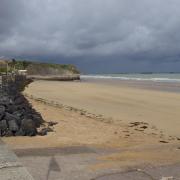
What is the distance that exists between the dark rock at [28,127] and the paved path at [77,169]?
1.71 metres

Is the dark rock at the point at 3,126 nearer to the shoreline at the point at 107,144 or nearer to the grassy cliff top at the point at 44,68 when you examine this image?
the shoreline at the point at 107,144

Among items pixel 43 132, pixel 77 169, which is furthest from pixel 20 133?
pixel 77 169

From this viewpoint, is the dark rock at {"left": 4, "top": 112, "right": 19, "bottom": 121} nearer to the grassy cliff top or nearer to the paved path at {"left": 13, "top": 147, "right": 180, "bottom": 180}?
the paved path at {"left": 13, "top": 147, "right": 180, "bottom": 180}

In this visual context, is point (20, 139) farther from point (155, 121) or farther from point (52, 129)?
point (155, 121)

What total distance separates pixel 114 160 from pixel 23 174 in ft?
5.82

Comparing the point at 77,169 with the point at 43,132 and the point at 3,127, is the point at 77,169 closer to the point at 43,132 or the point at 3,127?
the point at 3,127

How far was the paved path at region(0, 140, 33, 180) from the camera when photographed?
16.6 feet

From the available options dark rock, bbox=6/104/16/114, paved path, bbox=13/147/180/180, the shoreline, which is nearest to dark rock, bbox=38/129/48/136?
the shoreline

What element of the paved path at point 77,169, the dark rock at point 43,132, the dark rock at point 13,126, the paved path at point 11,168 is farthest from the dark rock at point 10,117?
the paved path at point 11,168

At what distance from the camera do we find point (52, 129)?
9938 millimetres

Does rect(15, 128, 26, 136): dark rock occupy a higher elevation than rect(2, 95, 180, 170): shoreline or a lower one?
higher

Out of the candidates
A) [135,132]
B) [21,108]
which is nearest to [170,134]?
[135,132]

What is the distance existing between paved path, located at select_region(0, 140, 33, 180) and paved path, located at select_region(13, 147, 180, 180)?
17cm

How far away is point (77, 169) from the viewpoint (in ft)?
18.9
